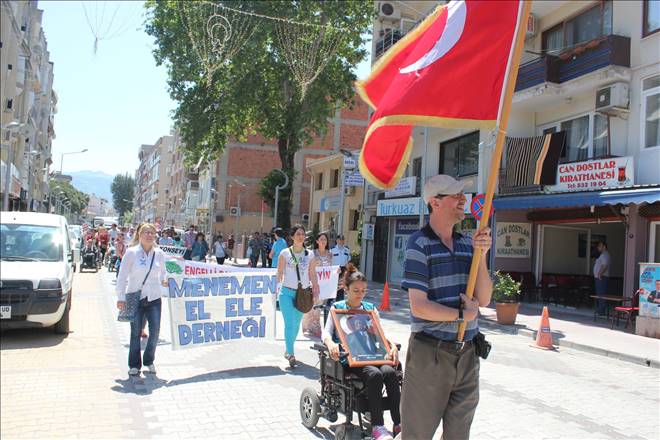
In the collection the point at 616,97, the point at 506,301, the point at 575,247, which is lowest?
the point at 506,301

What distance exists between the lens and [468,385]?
3.07 metres

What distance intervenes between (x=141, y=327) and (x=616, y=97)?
47.1 ft

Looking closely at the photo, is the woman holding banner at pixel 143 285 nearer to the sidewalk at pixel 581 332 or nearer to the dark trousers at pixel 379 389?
the dark trousers at pixel 379 389

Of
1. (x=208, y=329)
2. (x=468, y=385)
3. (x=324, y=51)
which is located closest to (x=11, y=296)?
(x=468, y=385)

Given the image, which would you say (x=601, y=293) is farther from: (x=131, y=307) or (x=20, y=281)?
(x=20, y=281)

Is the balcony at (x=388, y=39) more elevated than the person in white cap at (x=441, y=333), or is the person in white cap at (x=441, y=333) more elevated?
the balcony at (x=388, y=39)

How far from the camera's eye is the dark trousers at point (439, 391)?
3.02 m

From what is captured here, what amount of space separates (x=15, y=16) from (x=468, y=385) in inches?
114

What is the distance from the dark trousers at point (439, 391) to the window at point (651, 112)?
46.9 ft

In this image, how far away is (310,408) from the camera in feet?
A: 15.9

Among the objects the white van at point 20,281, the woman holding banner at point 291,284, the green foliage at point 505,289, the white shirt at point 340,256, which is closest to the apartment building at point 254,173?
the white shirt at point 340,256

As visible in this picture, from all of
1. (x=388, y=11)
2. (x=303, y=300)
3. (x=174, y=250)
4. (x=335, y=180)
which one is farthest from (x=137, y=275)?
(x=335, y=180)

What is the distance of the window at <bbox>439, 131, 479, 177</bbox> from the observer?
69.6 feet

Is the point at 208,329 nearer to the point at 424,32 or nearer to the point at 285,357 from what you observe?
the point at 285,357
